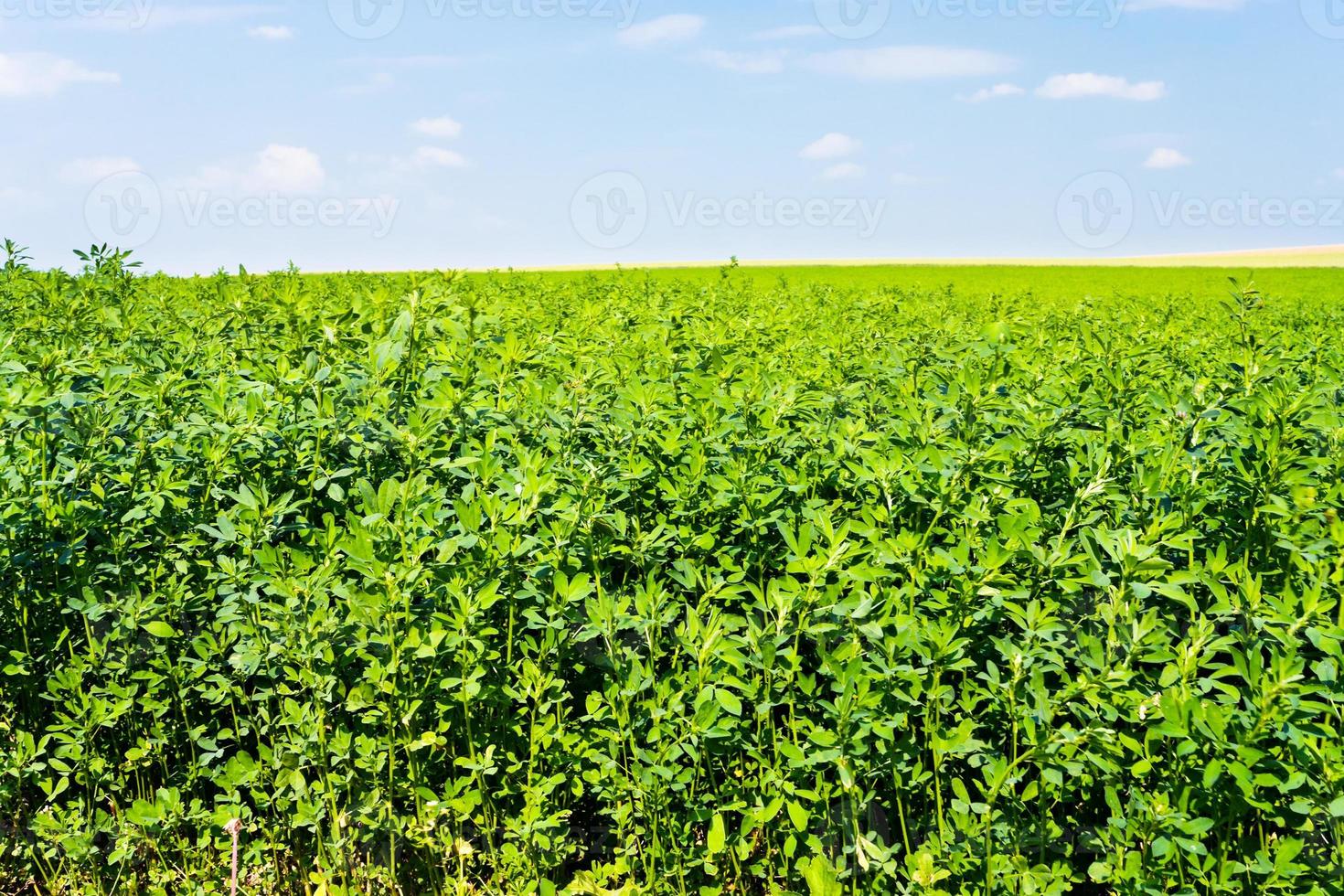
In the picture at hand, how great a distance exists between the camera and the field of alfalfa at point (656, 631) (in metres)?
2.50

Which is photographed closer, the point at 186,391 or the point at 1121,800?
the point at 1121,800

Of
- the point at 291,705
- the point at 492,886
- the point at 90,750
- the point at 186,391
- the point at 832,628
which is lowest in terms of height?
the point at 492,886

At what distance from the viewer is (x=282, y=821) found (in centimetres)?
317

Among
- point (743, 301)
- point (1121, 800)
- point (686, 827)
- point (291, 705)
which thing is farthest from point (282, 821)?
point (743, 301)

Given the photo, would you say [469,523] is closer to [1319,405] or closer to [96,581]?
[96,581]

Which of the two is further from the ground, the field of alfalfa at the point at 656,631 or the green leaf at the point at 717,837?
the field of alfalfa at the point at 656,631

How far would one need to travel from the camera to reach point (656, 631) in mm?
2734

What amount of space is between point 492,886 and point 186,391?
2380mm

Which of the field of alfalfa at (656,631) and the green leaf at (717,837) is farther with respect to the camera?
the green leaf at (717,837)

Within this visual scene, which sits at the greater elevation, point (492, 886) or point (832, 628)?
point (832, 628)

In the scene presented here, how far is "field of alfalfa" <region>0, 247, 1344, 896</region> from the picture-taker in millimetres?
2504

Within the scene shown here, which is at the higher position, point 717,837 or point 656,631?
point 656,631

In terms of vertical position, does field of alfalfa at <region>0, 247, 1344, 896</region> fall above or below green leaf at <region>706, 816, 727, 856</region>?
above

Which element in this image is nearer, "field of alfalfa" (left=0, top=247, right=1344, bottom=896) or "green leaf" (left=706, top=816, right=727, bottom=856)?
"field of alfalfa" (left=0, top=247, right=1344, bottom=896)
